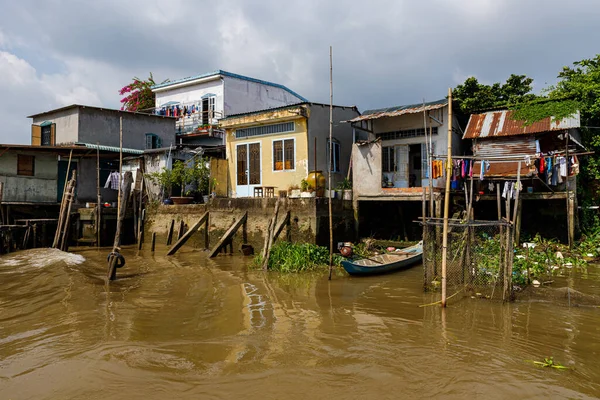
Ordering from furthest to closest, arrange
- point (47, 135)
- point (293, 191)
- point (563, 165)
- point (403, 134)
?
point (47, 135) < point (293, 191) < point (403, 134) < point (563, 165)

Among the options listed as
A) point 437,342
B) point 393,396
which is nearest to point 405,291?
point 437,342

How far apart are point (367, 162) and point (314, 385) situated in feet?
41.9

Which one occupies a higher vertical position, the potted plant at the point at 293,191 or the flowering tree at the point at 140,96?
the flowering tree at the point at 140,96

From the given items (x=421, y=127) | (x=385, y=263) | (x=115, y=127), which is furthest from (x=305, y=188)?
(x=115, y=127)

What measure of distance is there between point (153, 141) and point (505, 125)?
2103 cm

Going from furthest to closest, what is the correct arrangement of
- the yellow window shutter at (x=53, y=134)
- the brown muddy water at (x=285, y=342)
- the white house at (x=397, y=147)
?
1. the yellow window shutter at (x=53, y=134)
2. the white house at (x=397, y=147)
3. the brown muddy water at (x=285, y=342)

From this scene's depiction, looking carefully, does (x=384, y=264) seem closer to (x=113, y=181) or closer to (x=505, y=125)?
(x=505, y=125)

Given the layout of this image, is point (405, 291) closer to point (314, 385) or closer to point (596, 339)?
point (596, 339)

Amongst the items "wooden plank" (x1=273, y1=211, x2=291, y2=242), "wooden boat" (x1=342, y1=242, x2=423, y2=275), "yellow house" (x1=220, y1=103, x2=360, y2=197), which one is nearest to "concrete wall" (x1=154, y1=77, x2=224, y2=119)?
"yellow house" (x1=220, y1=103, x2=360, y2=197)

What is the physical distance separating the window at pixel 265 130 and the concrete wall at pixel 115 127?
9.62 metres

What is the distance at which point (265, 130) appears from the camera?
20203 mm

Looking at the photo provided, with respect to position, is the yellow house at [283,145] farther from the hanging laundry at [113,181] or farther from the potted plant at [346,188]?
the hanging laundry at [113,181]

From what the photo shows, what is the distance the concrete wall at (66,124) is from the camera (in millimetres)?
25875

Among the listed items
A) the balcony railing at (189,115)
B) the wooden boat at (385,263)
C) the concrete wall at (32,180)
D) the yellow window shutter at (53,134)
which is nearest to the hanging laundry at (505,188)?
the wooden boat at (385,263)
